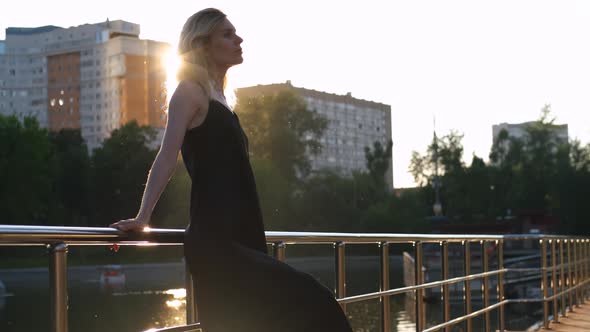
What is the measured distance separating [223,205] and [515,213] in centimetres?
7353

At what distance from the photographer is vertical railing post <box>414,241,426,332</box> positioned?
19.5 ft

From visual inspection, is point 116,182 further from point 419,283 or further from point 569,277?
point 419,283

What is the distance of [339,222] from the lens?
72875 millimetres

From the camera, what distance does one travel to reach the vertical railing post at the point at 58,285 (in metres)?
2.77

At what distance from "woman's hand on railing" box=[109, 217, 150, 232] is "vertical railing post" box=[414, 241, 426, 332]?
310 cm

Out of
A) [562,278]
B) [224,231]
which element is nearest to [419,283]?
[224,231]

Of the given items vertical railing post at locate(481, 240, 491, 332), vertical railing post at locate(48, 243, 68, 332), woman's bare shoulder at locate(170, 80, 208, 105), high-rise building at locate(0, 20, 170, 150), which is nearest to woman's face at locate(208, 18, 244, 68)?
woman's bare shoulder at locate(170, 80, 208, 105)

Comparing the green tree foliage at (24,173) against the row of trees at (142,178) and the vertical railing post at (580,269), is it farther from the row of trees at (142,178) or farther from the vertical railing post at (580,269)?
the vertical railing post at (580,269)

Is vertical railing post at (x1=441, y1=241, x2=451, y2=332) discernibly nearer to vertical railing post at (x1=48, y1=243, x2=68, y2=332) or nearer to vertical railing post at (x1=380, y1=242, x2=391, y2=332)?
vertical railing post at (x1=380, y1=242, x2=391, y2=332)

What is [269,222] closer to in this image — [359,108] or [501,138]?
[501,138]

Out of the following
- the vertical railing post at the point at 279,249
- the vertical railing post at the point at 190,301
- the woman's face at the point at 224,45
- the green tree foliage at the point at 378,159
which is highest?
the green tree foliage at the point at 378,159

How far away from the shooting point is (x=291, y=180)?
229 ft

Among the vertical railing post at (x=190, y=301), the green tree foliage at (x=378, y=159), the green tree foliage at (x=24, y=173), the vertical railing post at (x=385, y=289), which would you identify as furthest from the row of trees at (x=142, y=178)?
the vertical railing post at (x=190, y=301)

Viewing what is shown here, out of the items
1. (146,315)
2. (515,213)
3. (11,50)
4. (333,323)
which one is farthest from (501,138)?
(333,323)
